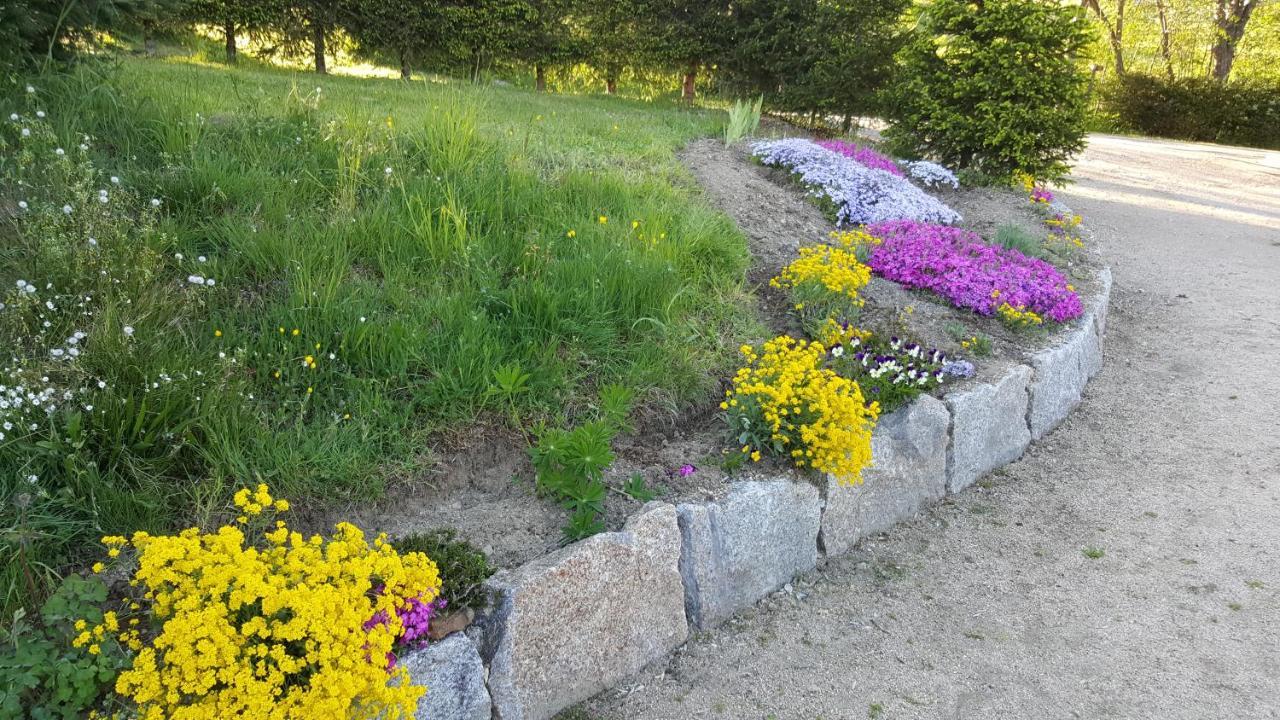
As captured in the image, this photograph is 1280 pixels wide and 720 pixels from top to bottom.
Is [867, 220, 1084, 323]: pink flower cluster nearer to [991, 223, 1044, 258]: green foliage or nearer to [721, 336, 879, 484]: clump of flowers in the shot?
[991, 223, 1044, 258]: green foliage

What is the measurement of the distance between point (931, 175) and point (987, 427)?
16.7 feet

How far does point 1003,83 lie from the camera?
29.3ft

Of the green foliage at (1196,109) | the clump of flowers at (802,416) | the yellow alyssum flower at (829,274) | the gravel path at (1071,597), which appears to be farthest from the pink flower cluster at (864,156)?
the green foliage at (1196,109)

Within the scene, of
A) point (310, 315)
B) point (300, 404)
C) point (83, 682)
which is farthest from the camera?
point (310, 315)

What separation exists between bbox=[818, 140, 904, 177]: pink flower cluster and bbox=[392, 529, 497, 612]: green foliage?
6601 mm

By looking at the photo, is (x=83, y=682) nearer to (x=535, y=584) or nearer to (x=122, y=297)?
(x=535, y=584)

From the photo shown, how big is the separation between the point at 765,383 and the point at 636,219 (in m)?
1.64

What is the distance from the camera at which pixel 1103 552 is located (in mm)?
3828

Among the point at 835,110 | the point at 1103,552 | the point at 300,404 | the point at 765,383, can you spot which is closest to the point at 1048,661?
the point at 1103,552

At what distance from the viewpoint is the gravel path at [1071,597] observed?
2.91m

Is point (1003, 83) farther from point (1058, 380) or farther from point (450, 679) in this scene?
point (450, 679)

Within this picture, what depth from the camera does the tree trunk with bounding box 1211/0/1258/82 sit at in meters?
22.4

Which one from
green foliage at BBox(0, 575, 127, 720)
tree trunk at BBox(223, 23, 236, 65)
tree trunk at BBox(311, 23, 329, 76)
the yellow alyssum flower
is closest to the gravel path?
the yellow alyssum flower

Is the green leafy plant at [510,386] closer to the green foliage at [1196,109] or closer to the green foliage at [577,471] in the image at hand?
the green foliage at [577,471]
